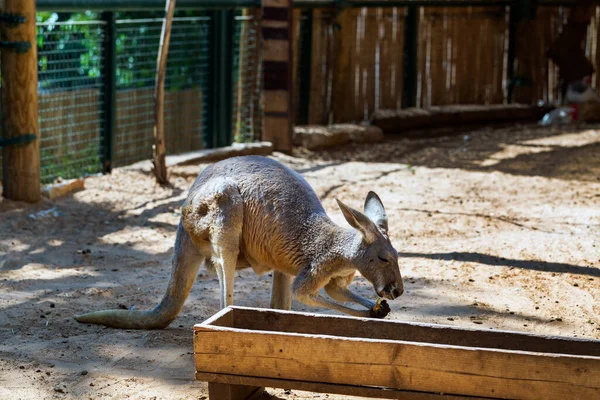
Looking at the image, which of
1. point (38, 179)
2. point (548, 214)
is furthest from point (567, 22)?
point (38, 179)

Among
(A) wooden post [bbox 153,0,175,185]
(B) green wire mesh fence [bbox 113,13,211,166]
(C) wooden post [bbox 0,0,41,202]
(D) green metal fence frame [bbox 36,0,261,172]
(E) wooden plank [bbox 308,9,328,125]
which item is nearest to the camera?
(C) wooden post [bbox 0,0,41,202]

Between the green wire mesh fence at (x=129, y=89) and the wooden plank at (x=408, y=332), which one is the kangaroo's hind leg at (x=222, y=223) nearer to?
the wooden plank at (x=408, y=332)

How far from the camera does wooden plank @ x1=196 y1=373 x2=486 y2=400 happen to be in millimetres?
3186

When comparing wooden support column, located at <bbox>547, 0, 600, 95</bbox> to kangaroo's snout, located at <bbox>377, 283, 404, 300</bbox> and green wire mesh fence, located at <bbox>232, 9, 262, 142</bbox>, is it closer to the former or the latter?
green wire mesh fence, located at <bbox>232, 9, 262, 142</bbox>

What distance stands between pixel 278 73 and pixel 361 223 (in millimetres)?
6337

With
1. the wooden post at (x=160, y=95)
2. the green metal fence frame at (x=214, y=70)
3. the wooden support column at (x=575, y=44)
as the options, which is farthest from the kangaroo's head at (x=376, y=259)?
the wooden support column at (x=575, y=44)

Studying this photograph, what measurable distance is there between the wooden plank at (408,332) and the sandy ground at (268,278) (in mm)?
346

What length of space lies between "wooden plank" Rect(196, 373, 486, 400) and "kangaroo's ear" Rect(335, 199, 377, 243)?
83cm

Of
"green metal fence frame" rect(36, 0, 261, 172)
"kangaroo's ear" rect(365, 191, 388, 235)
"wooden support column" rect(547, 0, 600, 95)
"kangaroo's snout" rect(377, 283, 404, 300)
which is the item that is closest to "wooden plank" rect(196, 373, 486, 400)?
"kangaroo's snout" rect(377, 283, 404, 300)

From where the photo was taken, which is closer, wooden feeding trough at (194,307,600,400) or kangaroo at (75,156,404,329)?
wooden feeding trough at (194,307,600,400)

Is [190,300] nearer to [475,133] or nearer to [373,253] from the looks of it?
[373,253]

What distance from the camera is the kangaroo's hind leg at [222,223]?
13.8ft

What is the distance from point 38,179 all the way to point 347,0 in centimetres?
538

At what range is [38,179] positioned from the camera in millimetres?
7191
